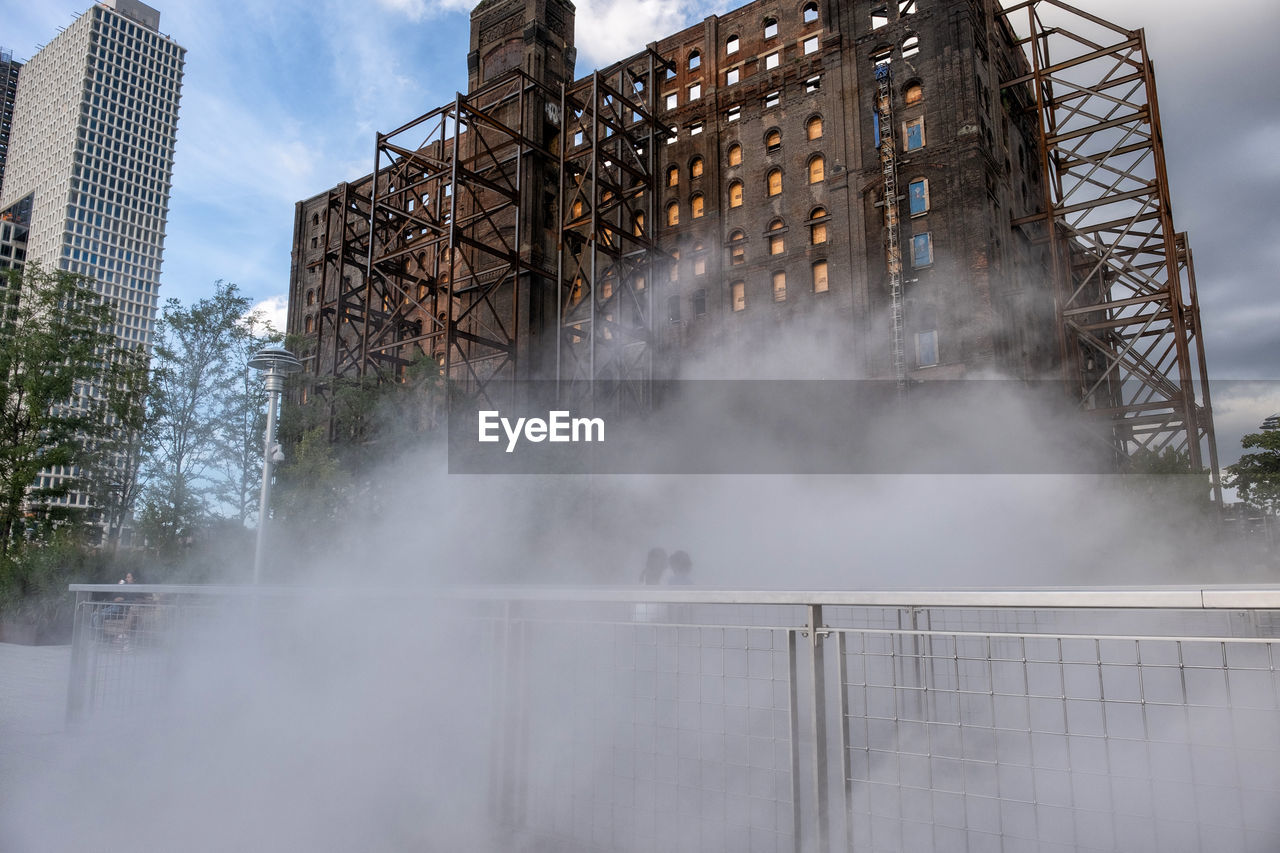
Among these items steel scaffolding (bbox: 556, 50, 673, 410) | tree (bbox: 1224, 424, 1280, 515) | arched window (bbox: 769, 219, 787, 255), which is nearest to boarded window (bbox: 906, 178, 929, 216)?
arched window (bbox: 769, 219, 787, 255)

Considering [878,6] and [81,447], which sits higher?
[878,6]

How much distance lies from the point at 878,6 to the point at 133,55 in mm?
129276

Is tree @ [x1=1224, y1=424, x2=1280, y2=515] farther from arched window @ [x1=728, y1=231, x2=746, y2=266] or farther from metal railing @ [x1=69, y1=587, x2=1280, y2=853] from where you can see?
metal railing @ [x1=69, y1=587, x2=1280, y2=853]

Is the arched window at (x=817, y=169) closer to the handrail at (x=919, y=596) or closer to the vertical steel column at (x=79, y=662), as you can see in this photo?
the vertical steel column at (x=79, y=662)

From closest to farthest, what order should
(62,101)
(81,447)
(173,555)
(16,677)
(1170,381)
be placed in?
1. (16,677)
2. (173,555)
3. (81,447)
4. (1170,381)
5. (62,101)

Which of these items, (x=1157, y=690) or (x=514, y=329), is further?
(x=514, y=329)

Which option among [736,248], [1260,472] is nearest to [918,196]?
[736,248]

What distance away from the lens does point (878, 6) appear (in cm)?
2198

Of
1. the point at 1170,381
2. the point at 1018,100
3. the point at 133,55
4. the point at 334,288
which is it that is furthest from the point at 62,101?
the point at 1170,381

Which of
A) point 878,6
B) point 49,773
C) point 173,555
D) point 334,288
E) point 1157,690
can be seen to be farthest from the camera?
point 334,288

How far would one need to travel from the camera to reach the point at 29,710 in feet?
20.6

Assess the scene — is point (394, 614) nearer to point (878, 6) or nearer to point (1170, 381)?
point (1170, 381)

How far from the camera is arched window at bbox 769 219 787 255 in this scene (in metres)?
22.8

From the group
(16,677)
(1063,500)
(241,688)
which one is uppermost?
(1063,500)
